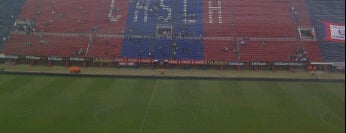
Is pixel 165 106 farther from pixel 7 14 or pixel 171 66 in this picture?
pixel 7 14

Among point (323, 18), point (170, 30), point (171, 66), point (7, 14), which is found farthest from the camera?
point (7, 14)

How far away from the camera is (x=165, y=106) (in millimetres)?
36438

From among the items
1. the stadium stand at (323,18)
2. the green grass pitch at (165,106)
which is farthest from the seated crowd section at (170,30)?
the green grass pitch at (165,106)

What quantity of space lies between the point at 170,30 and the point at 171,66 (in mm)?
7881

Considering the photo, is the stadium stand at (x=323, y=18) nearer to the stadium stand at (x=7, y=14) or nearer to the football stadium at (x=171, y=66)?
the football stadium at (x=171, y=66)

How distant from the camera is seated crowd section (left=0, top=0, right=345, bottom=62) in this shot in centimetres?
5597

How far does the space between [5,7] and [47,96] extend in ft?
102

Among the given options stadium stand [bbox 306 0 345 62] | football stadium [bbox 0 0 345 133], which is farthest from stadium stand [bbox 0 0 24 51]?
stadium stand [bbox 306 0 345 62]

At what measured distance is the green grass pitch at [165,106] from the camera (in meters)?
31.5

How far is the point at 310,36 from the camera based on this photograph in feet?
191

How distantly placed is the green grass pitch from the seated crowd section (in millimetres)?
10594

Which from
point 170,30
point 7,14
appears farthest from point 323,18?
point 7,14

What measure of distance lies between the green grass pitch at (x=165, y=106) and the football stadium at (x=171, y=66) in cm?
8

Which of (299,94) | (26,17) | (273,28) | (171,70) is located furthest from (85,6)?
(299,94)
